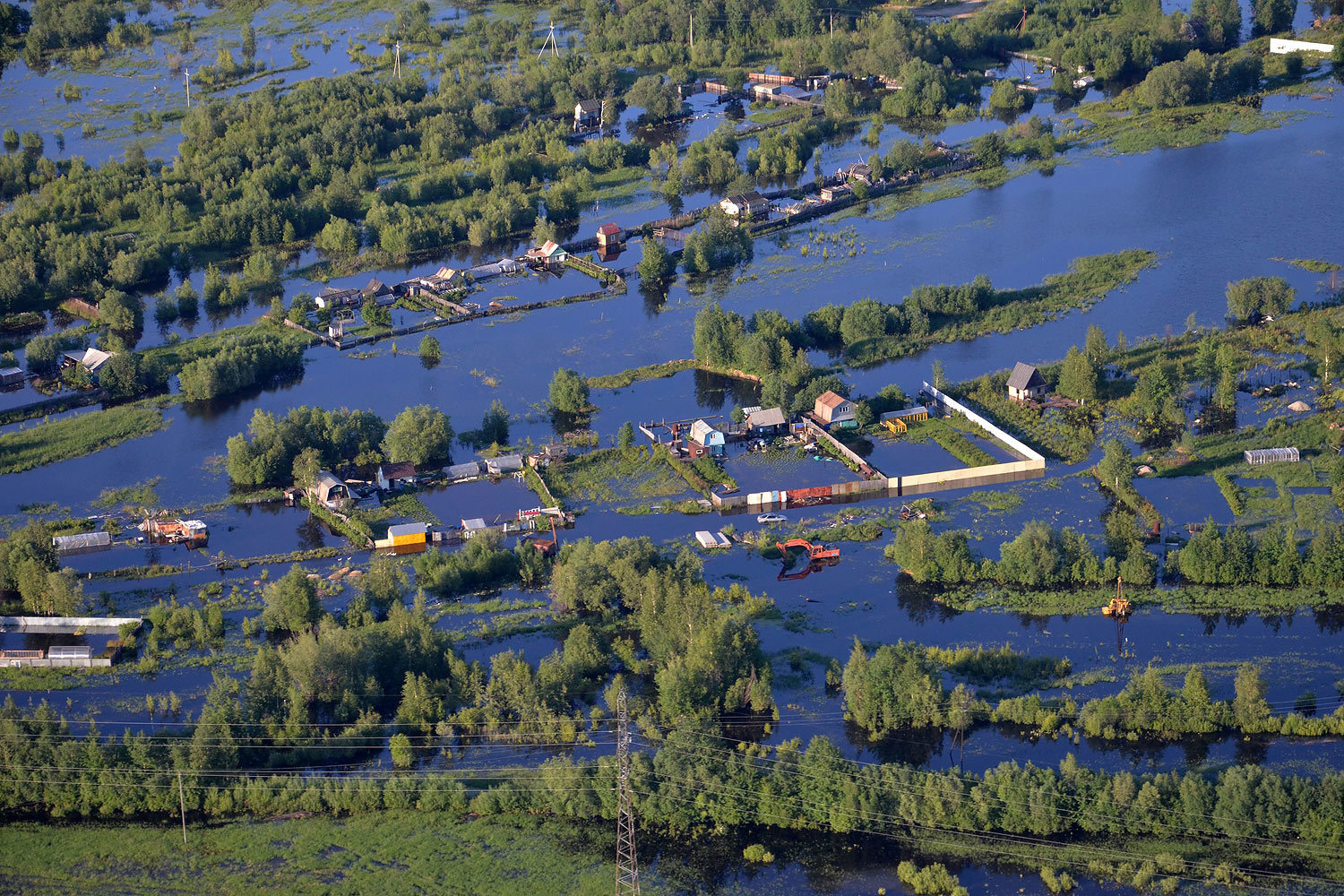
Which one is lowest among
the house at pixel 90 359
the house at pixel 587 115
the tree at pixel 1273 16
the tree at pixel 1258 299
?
the tree at pixel 1258 299

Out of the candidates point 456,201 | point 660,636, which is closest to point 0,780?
point 660,636

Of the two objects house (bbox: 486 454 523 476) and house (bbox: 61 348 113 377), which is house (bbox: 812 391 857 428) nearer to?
house (bbox: 486 454 523 476)

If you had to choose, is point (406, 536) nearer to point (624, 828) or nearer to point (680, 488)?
point (680, 488)

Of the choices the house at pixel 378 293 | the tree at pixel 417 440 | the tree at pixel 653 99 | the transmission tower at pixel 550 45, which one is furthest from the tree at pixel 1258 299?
the transmission tower at pixel 550 45

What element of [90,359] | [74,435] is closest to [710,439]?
[74,435]

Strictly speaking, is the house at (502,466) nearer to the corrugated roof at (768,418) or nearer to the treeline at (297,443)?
the treeline at (297,443)

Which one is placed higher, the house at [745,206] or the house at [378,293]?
the house at [745,206]

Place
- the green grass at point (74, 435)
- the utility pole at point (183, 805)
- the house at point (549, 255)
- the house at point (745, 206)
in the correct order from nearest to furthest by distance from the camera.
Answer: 1. the utility pole at point (183, 805)
2. the green grass at point (74, 435)
3. the house at point (549, 255)
4. the house at point (745, 206)

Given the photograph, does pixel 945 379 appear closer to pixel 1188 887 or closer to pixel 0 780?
pixel 1188 887

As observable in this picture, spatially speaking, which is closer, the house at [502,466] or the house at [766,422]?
the house at [502,466]
